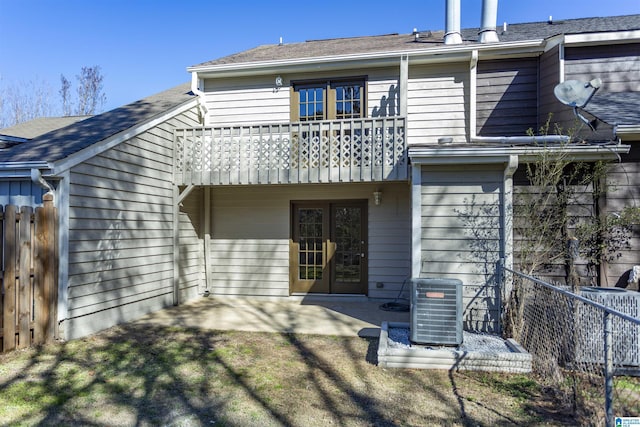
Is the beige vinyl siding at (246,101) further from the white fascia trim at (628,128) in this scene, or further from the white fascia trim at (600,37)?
the white fascia trim at (628,128)

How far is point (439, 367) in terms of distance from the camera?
13.3 feet

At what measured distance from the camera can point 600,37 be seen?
651 cm

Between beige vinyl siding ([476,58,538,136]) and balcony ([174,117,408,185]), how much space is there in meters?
2.24

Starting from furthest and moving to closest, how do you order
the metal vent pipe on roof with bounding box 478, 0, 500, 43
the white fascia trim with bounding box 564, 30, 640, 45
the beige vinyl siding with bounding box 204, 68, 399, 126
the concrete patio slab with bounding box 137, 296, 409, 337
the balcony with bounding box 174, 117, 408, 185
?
the beige vinyl siding with bounding box 204, 68, 399, 126 < the metal vent pipe on roof with bounding box 478, 0, 500, 43 < the white fascia trim with bounding box 564, 30, 640, 45 < the balcony with bounding box 174, 117, 408, 185 < the concrete patio slab with bounding box 137, 296, 409, 337

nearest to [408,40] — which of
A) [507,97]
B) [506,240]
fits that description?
[507,97]

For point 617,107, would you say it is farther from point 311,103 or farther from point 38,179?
point 38,179

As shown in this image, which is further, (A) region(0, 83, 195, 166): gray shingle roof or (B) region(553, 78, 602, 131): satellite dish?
(B) region(553, 78, 602, 131): satellite dish

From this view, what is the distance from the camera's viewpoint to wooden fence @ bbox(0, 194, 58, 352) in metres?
4.23

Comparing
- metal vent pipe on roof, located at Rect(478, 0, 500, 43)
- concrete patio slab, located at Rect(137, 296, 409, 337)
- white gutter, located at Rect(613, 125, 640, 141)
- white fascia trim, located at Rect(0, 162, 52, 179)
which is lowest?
concrete patio slab, located at Rect(137, 296, 409, 337)

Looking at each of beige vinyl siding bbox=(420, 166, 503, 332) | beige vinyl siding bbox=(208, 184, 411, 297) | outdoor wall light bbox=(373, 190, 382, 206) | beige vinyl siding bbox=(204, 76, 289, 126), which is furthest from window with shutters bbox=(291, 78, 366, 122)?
beige vinyl siding bbox=(420, 166, 503, 332)

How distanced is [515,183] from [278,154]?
389 cm

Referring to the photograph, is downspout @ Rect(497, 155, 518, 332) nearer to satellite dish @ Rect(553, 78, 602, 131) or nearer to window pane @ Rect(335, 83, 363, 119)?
satellite dish @ Rect(553, 78, 602, 131)

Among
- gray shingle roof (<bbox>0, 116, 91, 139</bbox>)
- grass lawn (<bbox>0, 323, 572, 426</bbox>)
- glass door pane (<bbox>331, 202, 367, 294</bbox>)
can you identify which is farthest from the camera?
gray shingle roof (<bbox>0, 116, 91, 139</bbox>)

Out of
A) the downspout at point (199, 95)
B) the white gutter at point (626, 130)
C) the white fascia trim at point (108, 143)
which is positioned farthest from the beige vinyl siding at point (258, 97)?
the white gutter at point (626, 130)
